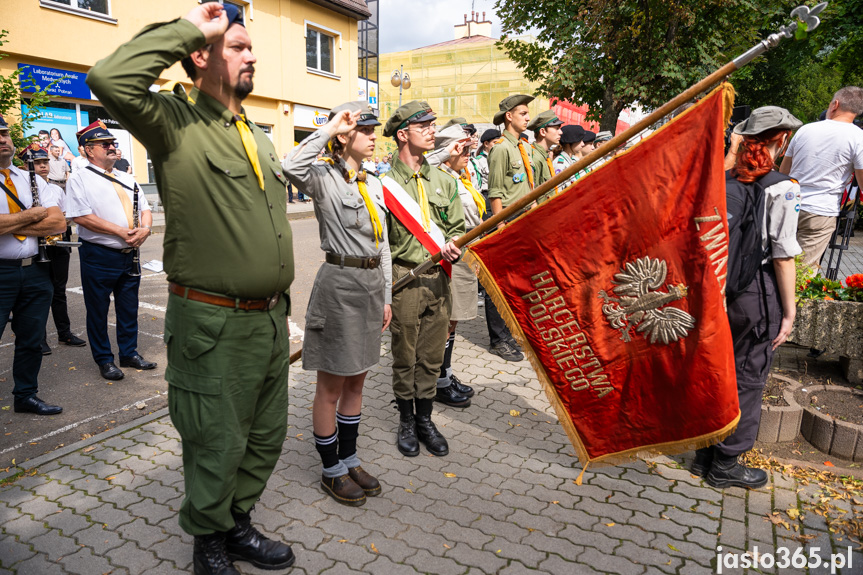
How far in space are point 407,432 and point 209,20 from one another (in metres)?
2.92

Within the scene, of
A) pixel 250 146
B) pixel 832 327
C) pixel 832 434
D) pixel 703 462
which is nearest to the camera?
pixel 250 146

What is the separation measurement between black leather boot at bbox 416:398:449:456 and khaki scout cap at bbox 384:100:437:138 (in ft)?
6.41

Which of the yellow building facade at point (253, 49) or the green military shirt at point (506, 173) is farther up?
the yellow building facade at point (253, 49)

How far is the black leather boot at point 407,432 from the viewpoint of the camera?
4195 mm

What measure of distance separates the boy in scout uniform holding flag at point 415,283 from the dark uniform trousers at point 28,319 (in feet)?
9.30

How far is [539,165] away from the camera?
6.61 m

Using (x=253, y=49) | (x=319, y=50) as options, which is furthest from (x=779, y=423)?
(x=319, y=50)

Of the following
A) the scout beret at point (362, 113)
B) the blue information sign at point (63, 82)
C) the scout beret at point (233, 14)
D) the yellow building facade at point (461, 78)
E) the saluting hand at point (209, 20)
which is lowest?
the scout beret at point (362, 113)

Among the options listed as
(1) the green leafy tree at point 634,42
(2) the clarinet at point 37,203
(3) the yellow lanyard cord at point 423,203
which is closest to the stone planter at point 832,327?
(3) the yellow lanyard cord at point 423,203

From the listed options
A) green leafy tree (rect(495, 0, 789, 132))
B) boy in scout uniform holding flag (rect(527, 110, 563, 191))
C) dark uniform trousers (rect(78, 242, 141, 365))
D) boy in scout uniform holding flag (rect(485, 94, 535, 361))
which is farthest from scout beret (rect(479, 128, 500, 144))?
dark uniform trousers (rect(78, 242, 141, 365))

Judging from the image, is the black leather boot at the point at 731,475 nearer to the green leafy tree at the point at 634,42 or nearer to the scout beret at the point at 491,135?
the scout beret at the point at 491,135

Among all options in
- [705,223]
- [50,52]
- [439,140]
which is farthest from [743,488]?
[50,52]

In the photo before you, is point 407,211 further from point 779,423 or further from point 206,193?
point 779,423

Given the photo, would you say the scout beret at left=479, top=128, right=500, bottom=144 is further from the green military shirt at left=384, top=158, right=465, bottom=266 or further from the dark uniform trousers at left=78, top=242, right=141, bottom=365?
the dark uniform trousers at left=78, top=242, right=141, bottom=365
